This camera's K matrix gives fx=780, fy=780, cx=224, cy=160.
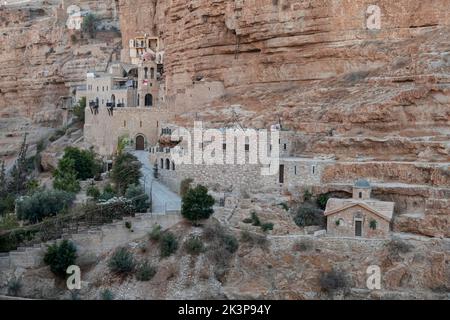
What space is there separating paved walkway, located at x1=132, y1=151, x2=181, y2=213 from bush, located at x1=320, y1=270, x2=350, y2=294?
6.25 metres

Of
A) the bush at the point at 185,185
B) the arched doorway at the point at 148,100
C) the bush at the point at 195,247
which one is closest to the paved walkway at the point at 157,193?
the bush at the point at 185,185

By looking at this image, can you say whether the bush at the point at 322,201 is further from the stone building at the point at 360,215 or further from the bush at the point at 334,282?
the bush at the point at 334,282

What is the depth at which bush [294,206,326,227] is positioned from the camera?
1016 inches

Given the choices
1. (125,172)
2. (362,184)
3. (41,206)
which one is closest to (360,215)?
(362,184)

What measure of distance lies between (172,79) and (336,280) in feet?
60.6

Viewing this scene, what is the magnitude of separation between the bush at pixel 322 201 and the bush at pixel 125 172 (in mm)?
7659

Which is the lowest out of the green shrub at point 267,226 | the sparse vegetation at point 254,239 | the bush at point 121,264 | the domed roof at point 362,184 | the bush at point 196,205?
the bush at point 121,264

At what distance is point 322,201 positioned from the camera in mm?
26406

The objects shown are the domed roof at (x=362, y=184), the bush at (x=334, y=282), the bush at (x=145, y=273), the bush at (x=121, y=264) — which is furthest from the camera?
the domed roof at (x=362, y=184)

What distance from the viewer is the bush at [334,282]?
2319 centimetres

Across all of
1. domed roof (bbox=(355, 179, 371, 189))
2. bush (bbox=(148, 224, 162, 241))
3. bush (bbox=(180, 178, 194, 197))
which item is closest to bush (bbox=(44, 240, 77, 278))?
bush (bbox=(148, 224, 162, 241))

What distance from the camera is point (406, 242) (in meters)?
23.8

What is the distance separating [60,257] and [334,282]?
8.74 metres

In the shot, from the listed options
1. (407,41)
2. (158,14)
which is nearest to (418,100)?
(407,41)
